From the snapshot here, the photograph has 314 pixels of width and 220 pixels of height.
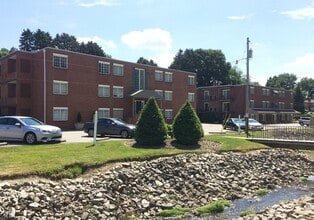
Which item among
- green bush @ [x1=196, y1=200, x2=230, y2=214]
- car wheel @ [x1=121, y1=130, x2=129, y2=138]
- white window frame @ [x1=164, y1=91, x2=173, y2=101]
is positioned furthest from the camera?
white window frame @ [x1=164, y1=91, x2=173, y2=101]

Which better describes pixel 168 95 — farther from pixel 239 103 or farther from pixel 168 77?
pixel 239 103

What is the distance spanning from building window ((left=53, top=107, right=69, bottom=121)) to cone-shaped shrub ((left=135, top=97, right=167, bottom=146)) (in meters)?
21.9

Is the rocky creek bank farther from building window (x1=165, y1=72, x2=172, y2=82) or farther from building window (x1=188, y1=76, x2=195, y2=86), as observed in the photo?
building window (x1=188, y1=76, x2=195, y2=86)

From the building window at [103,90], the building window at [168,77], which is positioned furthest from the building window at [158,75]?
the building window at [103,90]

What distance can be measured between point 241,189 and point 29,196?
10.6 metres

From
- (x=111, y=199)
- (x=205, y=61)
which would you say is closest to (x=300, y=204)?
(x=111, y=199)

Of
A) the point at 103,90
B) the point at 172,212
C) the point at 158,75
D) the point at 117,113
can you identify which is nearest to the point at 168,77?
the point at 158,75

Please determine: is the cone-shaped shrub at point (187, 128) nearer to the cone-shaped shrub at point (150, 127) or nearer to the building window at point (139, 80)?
the cone-shaped shrub at point (150, 127)

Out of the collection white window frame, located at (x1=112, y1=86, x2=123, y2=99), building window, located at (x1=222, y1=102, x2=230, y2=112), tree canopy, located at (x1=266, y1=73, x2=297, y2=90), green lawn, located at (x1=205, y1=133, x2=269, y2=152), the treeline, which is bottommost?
green lawn, located at (x1=205, y1=133, x2=269, y2=152)

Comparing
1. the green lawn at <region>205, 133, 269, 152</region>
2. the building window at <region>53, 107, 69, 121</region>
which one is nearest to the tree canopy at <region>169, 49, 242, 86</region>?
the building window at <region>53, 107, 69, 121</region>

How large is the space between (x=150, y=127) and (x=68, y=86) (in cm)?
2373

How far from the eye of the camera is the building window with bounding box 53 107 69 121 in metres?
44.0

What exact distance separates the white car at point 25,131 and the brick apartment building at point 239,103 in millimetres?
57659

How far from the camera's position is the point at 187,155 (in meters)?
22.7
